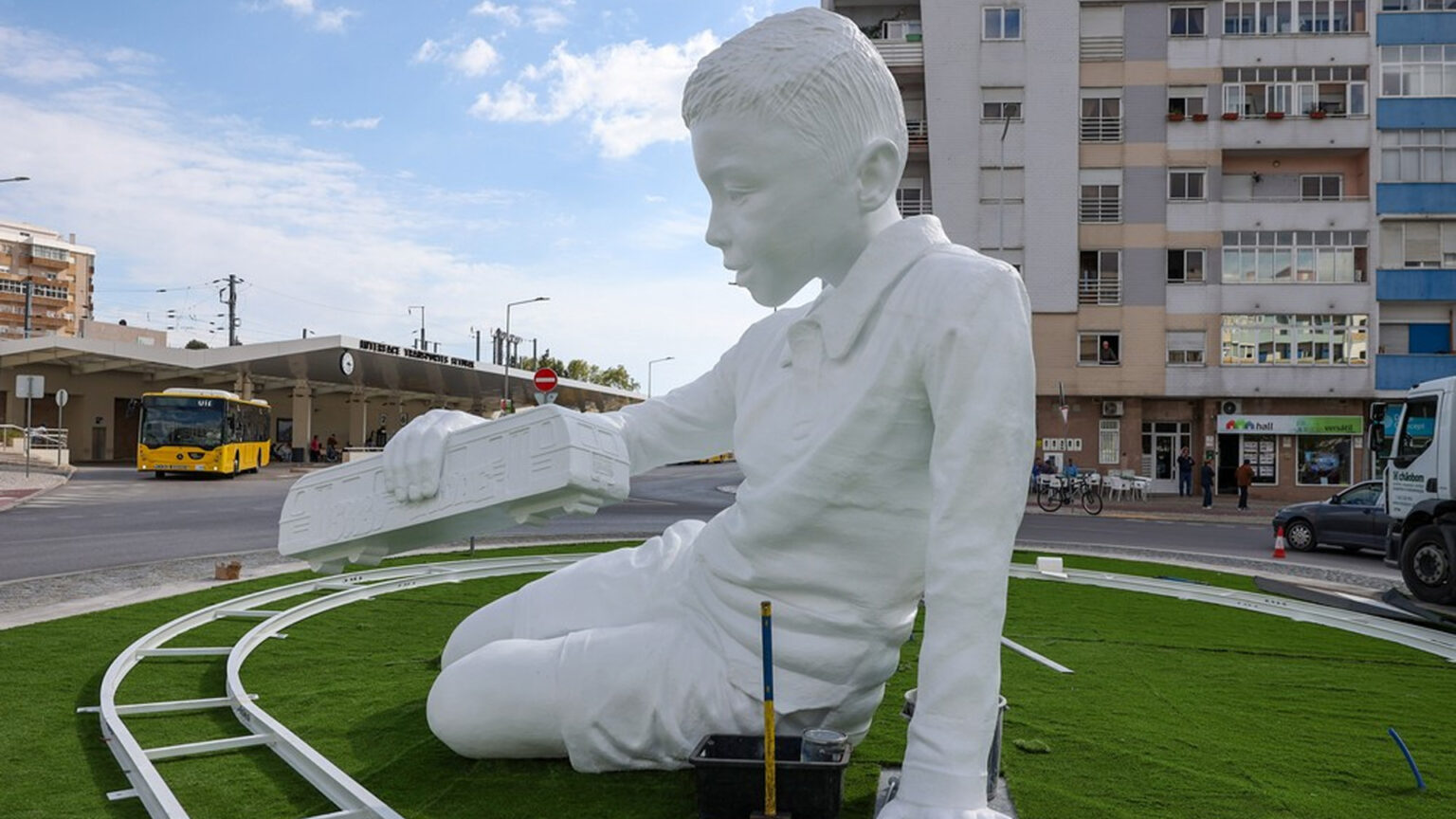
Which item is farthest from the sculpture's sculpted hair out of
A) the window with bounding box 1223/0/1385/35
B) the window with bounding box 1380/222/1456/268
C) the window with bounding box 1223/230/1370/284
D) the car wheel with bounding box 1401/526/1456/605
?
the window with bounding box 1380/222/1456/268

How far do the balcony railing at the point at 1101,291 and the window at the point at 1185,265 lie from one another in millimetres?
1473

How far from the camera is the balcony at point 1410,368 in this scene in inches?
1031

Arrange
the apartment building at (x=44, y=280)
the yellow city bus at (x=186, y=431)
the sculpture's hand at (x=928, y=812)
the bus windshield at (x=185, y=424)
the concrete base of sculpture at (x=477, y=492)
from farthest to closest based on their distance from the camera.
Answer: the apartment building at (x=44, y=280) < the bus windshield at (x=185, y=424) < the yellow city bus at (x=186, y=431) < the concrete base of sculpture at (x=477, y=492) < the sculpture's hand at (x=928, y=812)

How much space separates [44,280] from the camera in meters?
73.2

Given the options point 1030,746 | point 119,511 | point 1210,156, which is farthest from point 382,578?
point 1210,156

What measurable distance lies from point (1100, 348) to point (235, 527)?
22431 millimetres

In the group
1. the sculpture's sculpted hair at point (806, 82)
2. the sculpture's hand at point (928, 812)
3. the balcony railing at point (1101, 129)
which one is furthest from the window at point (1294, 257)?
the sculpture's hand at point (928, 812)

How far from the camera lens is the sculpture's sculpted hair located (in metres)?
2.16

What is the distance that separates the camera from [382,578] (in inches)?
301

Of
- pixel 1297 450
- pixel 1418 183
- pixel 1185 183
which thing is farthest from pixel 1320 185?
pixel 1297 450

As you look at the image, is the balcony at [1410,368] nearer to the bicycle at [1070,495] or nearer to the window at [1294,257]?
the window at [1294,257]

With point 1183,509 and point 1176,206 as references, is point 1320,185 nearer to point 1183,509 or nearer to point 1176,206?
point 1176,206

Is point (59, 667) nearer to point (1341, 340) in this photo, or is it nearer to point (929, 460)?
point (929, 460)

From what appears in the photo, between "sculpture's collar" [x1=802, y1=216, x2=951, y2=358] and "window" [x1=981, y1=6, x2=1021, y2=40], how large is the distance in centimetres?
2772
